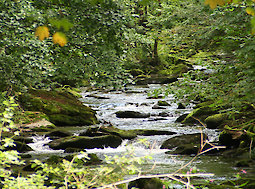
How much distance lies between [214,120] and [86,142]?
461 cm

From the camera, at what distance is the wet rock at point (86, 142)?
30.3ft

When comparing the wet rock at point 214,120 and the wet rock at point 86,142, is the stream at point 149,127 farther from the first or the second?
the wet rock at point 214,120

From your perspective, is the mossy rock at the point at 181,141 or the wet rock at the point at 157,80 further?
the wet rock at the point at 157,80

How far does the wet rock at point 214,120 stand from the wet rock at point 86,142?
3.46 metres

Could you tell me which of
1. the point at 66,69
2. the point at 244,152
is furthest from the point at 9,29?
the point at 244,152

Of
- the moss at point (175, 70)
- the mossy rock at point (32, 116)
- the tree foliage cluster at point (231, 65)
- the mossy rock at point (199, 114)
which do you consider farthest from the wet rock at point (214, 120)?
the moss at point (175, 70)

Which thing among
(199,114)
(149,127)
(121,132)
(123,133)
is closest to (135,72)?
(199,114)

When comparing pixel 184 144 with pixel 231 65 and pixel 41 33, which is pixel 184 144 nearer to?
pixel 231 65

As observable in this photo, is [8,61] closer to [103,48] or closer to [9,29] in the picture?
[9,29]

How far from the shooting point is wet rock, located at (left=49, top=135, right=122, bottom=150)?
923 cm

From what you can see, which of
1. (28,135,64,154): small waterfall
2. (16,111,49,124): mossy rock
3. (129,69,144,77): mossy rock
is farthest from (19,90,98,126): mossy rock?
(129,69,144,77): mossy rock

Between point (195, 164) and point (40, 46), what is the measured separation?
425 cm

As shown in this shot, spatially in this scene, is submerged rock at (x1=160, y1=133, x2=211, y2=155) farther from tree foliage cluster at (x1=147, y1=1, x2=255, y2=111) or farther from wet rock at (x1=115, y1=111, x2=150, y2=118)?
wet rock at (x1=115, y1=111, x2=150, y2=118)

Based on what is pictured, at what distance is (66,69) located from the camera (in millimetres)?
7684
